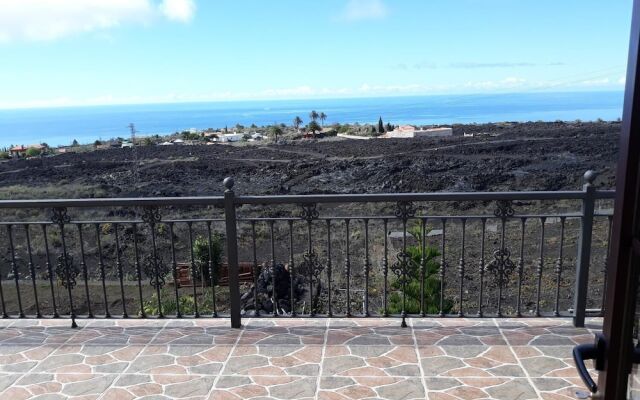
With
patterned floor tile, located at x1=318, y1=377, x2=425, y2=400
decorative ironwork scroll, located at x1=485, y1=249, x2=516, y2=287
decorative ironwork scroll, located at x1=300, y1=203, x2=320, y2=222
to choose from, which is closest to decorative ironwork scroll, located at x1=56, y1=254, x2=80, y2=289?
decorative ironwork scroll, located at x1=300, y1=203, x2=320, y2=222

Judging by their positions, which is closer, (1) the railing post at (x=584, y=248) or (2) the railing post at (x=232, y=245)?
(1) the railing post at (x=584, y=248)

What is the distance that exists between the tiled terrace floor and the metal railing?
227 mm

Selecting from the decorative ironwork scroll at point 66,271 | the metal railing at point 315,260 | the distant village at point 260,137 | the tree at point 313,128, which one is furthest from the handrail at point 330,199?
the tree at point 313,128

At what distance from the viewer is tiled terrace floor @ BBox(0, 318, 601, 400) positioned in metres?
3.61

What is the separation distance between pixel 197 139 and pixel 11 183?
29.8m

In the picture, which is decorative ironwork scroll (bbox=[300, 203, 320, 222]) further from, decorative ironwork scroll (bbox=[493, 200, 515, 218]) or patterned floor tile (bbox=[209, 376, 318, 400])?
decorative ironwork scroll (bbox=[493, 200, 515, 218])

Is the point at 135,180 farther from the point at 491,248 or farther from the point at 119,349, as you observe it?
the point at 119,349

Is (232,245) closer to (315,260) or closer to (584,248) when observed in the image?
(315,260)

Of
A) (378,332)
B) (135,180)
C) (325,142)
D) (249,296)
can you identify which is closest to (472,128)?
(325,142)

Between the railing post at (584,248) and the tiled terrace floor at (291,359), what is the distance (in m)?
0.17

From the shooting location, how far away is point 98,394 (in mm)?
3602

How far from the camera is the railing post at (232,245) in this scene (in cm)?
450

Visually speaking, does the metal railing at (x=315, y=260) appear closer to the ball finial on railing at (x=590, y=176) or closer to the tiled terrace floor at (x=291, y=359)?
the ball finial on railing at (x=590, y=176)

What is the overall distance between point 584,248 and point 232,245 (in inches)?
120
